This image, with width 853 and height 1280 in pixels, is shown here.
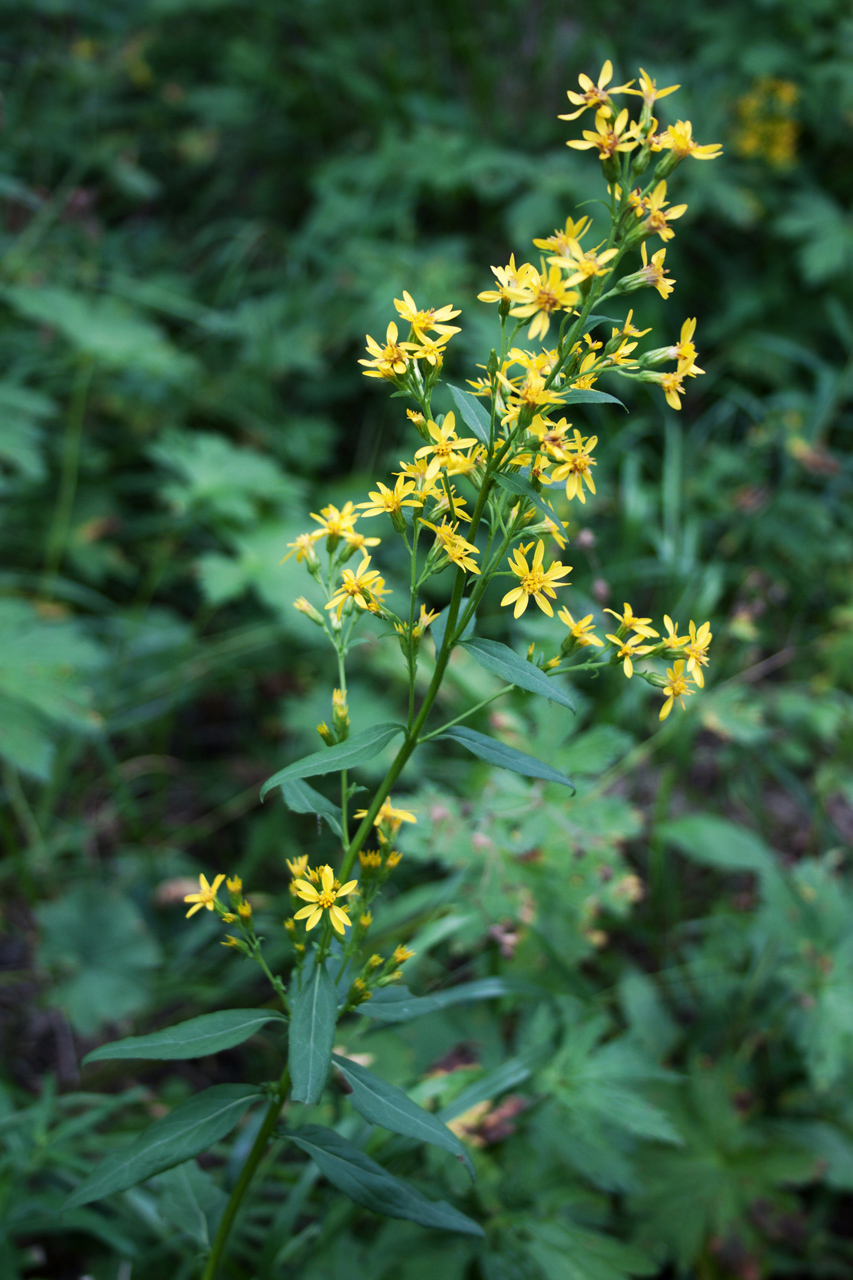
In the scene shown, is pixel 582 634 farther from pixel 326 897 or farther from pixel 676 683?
pixel 326 897

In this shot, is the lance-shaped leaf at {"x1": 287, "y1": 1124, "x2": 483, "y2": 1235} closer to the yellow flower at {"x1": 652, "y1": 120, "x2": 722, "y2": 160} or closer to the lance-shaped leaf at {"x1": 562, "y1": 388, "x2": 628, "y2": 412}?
the lance-shaped leaf at {"x1": 562, "y1": 388, "x2": 628, "y2": 412}

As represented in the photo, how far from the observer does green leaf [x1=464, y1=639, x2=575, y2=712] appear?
1.04m

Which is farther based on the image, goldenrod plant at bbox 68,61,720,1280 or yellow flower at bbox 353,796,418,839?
yellow flower at bbox 353,796,418,839

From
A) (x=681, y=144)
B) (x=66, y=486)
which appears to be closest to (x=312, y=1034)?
(x=681, y=144)

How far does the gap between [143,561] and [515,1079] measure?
260 cm

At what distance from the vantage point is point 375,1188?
113cm

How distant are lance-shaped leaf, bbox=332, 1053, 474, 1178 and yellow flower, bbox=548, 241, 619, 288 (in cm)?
105

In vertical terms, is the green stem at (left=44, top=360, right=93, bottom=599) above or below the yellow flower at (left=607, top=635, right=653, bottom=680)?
below

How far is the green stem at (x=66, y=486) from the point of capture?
9.65ft

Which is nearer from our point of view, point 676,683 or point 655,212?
point 655,212

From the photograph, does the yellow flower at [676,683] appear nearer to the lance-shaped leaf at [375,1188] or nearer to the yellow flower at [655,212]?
the yellow flower at [655,212]

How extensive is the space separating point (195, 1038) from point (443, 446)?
34.7 inches

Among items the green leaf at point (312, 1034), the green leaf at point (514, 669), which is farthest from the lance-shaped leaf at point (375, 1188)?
the green leaf at point (514, 669)

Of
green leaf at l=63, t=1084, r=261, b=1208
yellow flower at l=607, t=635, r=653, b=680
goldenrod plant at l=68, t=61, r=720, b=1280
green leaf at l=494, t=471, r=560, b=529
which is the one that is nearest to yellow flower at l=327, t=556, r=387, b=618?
goldenrod plant at l=68, t=61, r=720, b=1280
